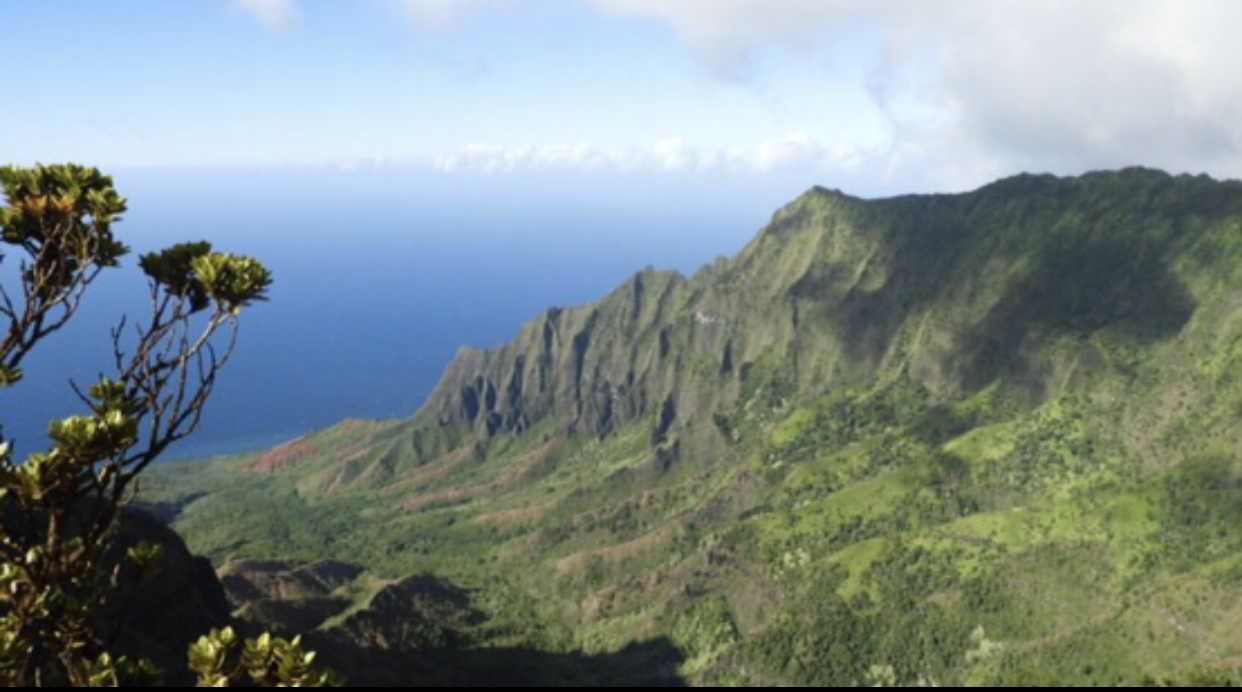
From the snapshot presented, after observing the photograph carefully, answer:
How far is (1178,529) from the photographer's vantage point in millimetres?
139750

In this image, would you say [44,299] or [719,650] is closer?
[44,299]

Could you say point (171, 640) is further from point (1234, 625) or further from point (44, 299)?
point (1234, 625)

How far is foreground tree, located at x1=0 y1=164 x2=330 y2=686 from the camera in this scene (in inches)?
505

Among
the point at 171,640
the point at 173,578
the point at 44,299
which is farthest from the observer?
the point at 173,578

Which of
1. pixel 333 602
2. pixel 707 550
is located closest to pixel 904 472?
pixel 707 550

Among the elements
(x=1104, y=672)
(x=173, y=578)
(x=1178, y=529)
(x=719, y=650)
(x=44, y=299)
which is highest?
(x=44, y=299)

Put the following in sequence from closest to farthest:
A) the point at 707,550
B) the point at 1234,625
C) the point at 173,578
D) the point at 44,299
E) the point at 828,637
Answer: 1. the point at 44,299
2. the point at 173,578
3. the point at 1234,625
4. the point at 828,637
5. the point at 707,550

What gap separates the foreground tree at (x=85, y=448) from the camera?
12.8 m

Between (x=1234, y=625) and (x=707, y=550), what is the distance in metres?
89.4

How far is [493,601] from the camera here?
18250 centimetres

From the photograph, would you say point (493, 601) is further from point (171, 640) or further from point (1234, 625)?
point (1234, 625)

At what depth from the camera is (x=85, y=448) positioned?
508 inches

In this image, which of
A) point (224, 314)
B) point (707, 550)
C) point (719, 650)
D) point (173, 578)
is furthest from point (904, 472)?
point (224, 314)

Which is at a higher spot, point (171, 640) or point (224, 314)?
point (224, 314)
